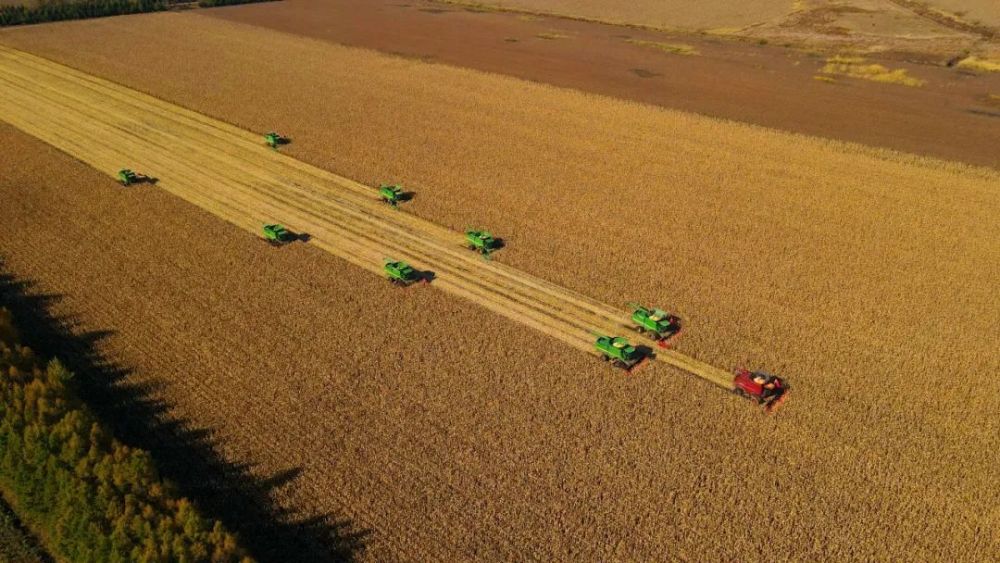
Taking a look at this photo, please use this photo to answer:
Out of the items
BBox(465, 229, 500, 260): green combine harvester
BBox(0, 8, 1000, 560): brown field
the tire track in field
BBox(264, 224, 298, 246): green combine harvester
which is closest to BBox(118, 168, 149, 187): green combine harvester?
BBox(0, 8, 1000, 560): brown field

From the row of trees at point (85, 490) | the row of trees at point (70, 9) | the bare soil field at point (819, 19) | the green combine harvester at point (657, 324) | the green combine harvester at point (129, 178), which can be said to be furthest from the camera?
the row of trees at point (70, 9)

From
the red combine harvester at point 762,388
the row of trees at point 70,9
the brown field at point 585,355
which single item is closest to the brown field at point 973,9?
the brown field at point 585,355

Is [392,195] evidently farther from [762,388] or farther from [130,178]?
[762,388]

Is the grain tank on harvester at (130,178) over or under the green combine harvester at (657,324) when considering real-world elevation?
over

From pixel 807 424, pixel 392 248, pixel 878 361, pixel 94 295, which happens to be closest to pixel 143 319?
pixel 94 295

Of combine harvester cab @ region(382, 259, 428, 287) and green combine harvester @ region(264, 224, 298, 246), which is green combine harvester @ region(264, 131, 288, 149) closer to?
green combine harvester @ region(264, 224, 298, 246)

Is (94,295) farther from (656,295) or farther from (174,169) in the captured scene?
(656,295)

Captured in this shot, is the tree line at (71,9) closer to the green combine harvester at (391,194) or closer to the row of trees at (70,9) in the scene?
the row of trees at (70,9)
